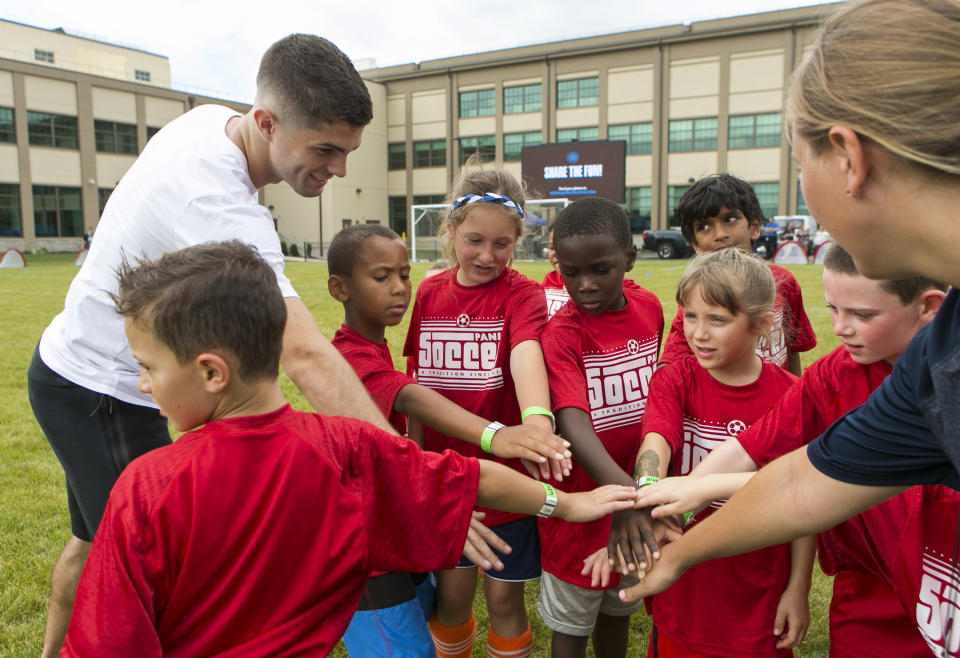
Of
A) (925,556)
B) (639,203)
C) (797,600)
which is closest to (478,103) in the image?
(639,203)

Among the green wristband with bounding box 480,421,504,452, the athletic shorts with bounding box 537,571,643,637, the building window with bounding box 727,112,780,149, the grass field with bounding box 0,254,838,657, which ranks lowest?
the grass field with bounding box 0,254,838,657

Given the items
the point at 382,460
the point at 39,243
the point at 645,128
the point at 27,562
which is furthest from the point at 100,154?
the point at 382,460

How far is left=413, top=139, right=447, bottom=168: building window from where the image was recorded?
5081 cm

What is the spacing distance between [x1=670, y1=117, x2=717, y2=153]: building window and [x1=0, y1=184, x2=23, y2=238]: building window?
3971 centimetres

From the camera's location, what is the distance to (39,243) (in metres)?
41.8

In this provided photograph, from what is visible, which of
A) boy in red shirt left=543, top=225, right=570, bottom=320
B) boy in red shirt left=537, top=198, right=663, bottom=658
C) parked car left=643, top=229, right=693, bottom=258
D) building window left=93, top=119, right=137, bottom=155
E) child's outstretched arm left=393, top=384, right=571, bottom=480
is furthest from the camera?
building window left=93, top=119, right=137, bottom=155

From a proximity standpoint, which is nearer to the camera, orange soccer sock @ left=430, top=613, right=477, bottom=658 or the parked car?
orange soccer sock @ left=430, top=613, right=477, bottom=658

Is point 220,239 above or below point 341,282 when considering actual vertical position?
above

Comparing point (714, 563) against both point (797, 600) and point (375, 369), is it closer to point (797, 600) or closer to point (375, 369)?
point (797, 600)

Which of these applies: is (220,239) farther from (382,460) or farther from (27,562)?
(27,562)

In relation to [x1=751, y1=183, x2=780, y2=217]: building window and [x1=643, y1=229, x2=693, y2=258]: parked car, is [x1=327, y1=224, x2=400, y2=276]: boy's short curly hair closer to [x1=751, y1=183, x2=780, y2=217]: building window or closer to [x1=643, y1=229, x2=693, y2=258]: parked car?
[x1=643, y1=229, x2=693, y2=258]: parked car

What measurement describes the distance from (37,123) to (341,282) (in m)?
47.7

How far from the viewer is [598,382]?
8.95 feet

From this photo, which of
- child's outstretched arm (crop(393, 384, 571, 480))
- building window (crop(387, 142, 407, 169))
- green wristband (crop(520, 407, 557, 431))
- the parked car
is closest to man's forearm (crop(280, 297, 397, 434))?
child's outstretched arm (crop(393, 384, 571, 480))
